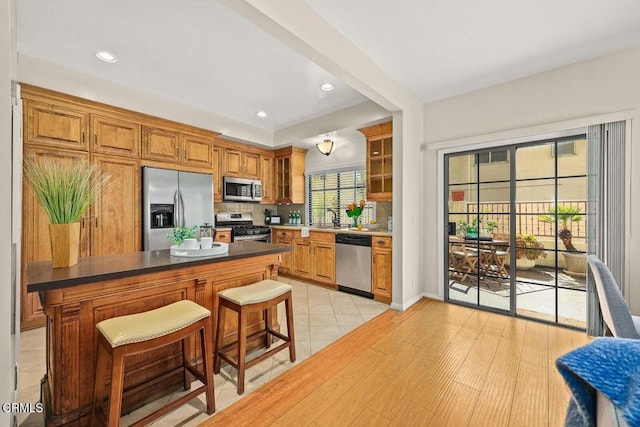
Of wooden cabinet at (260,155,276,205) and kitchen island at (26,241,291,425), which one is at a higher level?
wooden cabinet at (260,155,276,205)

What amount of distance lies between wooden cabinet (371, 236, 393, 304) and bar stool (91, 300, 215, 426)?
2568mm

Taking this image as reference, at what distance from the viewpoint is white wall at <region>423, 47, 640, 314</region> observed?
2.44 m

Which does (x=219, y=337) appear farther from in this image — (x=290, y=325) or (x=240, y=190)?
(x=240, y=190)

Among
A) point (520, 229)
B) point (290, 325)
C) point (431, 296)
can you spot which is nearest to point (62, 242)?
point (290, 325)

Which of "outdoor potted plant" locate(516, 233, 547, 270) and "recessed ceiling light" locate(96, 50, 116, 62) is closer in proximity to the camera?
"recessed ceiling light" locate(96, 50, 116, 62)

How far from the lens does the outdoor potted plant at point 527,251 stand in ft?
10.2

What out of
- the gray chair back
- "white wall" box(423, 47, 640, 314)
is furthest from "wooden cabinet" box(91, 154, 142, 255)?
the gray chair back

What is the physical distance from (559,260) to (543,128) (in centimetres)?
148

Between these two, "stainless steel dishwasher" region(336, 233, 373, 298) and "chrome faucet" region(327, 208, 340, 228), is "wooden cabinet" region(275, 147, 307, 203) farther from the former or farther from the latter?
"stainless steel dishwasher" region(336, 233, 373, 298)

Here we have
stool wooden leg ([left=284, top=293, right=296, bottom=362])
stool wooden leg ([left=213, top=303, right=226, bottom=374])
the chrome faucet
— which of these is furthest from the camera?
the chrome faucet

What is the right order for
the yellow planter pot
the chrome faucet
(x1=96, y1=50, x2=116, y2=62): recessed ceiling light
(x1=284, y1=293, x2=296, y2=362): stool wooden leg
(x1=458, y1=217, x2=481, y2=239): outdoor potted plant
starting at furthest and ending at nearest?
the chrome faucet, (x1=458, y1=217, x2=481, y2=239): outdoor potted plant, (x1=96, y1=50, x2=116, y2=62): recessed ceiling light, (x1=284, y1=293, x2=296, y2=362): stool wooden leg, the yellow planter pot

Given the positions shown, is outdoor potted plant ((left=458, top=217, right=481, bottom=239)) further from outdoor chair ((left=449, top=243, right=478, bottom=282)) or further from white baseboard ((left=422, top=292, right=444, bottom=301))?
white baseboard ((left=422, top=292, right=444, bottom=301))

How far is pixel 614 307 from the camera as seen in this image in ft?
5.24

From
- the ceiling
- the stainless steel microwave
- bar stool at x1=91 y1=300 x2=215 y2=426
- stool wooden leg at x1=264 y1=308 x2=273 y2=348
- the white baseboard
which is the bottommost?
the white baseboard
